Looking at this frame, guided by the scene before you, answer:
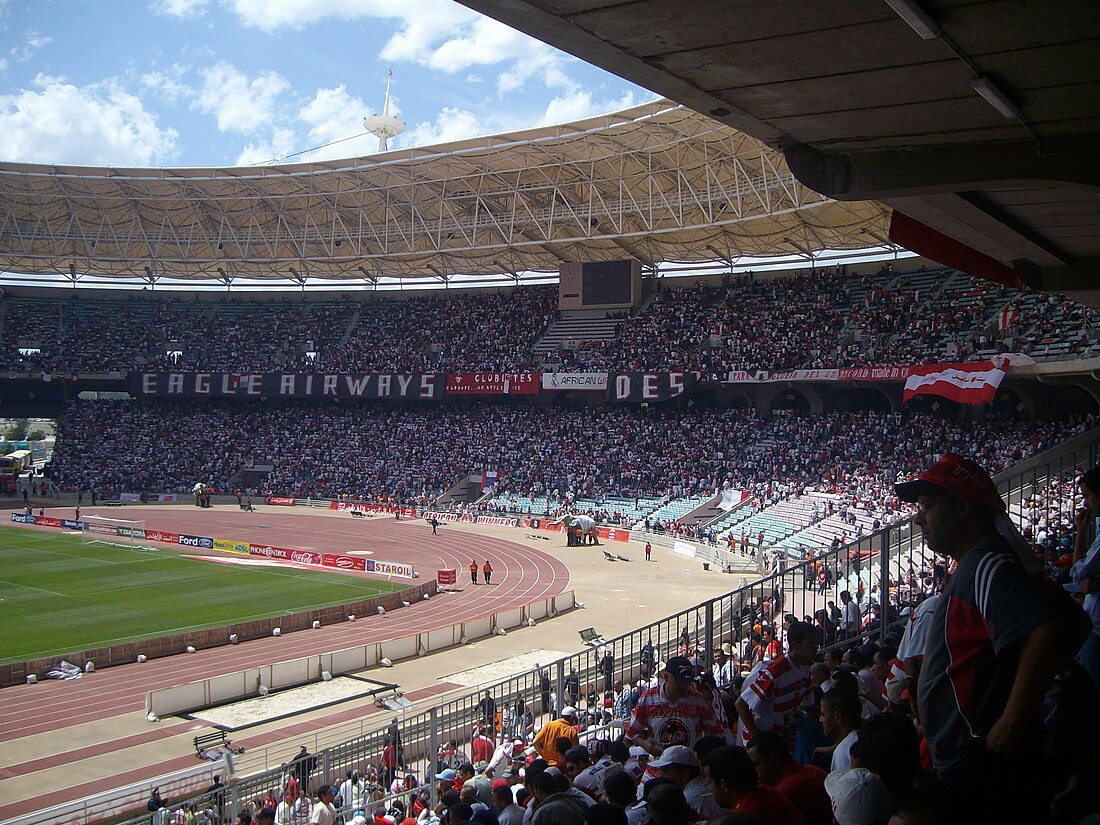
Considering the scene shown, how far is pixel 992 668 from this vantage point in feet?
10.6

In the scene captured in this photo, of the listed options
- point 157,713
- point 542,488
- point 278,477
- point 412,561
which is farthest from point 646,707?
point 278,477

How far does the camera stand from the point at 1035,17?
15.9 feet

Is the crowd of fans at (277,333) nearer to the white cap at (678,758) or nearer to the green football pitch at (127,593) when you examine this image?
the green football pitch at (127,593)

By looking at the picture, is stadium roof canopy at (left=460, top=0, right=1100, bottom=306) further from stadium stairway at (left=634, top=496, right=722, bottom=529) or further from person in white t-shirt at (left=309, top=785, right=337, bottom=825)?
stadium stairway at (left=634, top=496, right=722, bottom=529)

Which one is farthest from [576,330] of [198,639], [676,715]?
[676,715]

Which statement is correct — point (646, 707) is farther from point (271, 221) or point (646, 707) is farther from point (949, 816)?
point (271, 221)

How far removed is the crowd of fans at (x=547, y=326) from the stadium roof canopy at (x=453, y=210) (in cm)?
237

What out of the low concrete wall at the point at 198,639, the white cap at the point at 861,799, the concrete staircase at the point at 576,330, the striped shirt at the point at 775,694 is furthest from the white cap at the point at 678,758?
the concrete staircase at the point at 576,330

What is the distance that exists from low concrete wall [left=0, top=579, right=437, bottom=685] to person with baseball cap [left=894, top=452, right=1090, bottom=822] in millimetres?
20755

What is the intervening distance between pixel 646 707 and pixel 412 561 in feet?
95.2

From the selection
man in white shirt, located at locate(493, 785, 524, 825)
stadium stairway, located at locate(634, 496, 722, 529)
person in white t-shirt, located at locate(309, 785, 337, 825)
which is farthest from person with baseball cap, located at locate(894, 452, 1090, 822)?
stadium stairway, located at locate(634, 496, 722, 529)

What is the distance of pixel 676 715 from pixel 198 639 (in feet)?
61.1

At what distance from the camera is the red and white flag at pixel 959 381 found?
3067 centimetres

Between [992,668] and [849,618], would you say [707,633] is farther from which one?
[992,668]
